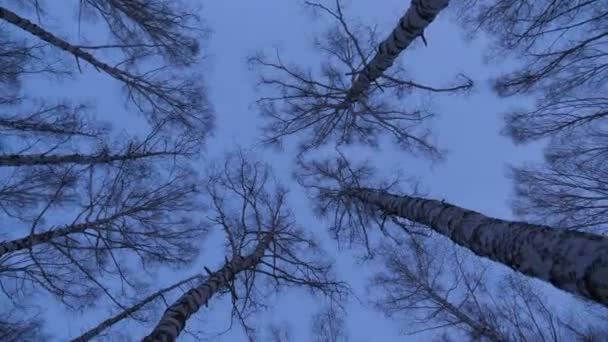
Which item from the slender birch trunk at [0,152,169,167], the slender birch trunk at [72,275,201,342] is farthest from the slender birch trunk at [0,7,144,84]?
the slender birch trunk at [72,275,201,342]

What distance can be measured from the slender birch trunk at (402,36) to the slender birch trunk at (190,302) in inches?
151

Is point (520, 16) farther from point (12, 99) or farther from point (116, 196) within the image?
point (12, 99)

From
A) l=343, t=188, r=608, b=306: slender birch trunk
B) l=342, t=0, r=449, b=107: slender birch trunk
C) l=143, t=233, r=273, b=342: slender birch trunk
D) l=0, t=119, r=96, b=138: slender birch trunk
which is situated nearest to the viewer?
l=343, t=188, r=608, b=306: slender birch trunk

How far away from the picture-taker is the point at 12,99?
8086 millimetres

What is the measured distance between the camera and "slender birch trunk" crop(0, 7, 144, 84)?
19.7ft

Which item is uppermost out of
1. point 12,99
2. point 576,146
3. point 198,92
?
point 12,99

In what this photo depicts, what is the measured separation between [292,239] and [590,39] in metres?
6.55

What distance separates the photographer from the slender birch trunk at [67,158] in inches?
268

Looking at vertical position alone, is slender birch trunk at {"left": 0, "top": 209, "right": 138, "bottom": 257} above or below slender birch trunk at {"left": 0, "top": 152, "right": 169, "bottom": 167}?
below

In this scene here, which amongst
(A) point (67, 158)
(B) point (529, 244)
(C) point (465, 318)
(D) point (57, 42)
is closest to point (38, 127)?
(A) point (67, 158)

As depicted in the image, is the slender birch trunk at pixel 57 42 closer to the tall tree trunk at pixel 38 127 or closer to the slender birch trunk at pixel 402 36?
the tall tree trunk at pixel 38 127

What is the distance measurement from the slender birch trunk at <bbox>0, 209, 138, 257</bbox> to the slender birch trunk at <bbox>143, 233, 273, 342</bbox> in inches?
105

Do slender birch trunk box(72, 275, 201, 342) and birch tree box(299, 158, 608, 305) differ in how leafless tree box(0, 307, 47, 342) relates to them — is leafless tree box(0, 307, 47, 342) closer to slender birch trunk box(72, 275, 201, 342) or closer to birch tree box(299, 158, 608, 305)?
slender birch trunk box(72, 275, 201, 342)

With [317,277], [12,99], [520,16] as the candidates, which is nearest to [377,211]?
[317,277]
